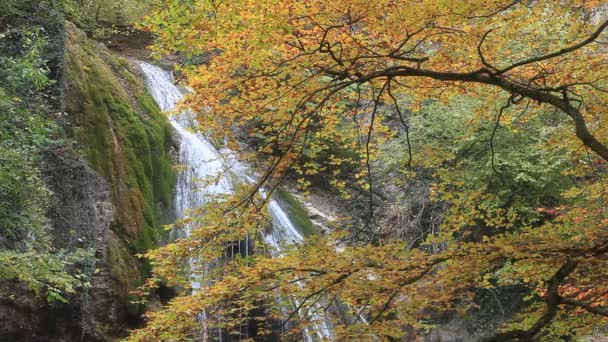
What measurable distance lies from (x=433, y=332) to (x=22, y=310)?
26.2 feet

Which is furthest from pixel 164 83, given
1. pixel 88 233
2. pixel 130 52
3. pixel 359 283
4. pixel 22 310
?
pixel 359 283

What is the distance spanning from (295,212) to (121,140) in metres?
4.83

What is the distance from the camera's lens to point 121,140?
860 cm

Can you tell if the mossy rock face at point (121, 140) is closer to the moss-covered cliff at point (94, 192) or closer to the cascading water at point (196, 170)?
the moss-covered cliff at point (94, 192)

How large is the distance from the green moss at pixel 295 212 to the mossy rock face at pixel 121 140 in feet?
10.6

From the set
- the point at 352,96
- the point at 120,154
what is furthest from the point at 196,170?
the point at 352,96

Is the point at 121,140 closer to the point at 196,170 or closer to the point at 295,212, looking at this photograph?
the point at 196,170

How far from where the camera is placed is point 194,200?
9336 millimetres

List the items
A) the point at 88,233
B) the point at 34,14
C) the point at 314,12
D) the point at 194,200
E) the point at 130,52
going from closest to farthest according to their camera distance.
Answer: the point at 314,12 → the point at 88,233 → the point at 34,14 → the point at 194,200 → the point at 130,52

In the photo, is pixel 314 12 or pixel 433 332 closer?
pixel 314 12

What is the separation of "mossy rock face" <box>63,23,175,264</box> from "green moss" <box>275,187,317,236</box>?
10.6 feet

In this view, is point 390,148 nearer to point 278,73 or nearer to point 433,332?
point 433,332

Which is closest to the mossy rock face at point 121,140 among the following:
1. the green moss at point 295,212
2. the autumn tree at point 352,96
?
the autumn tree at point 352,96

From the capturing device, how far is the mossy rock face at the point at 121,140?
787 cm
